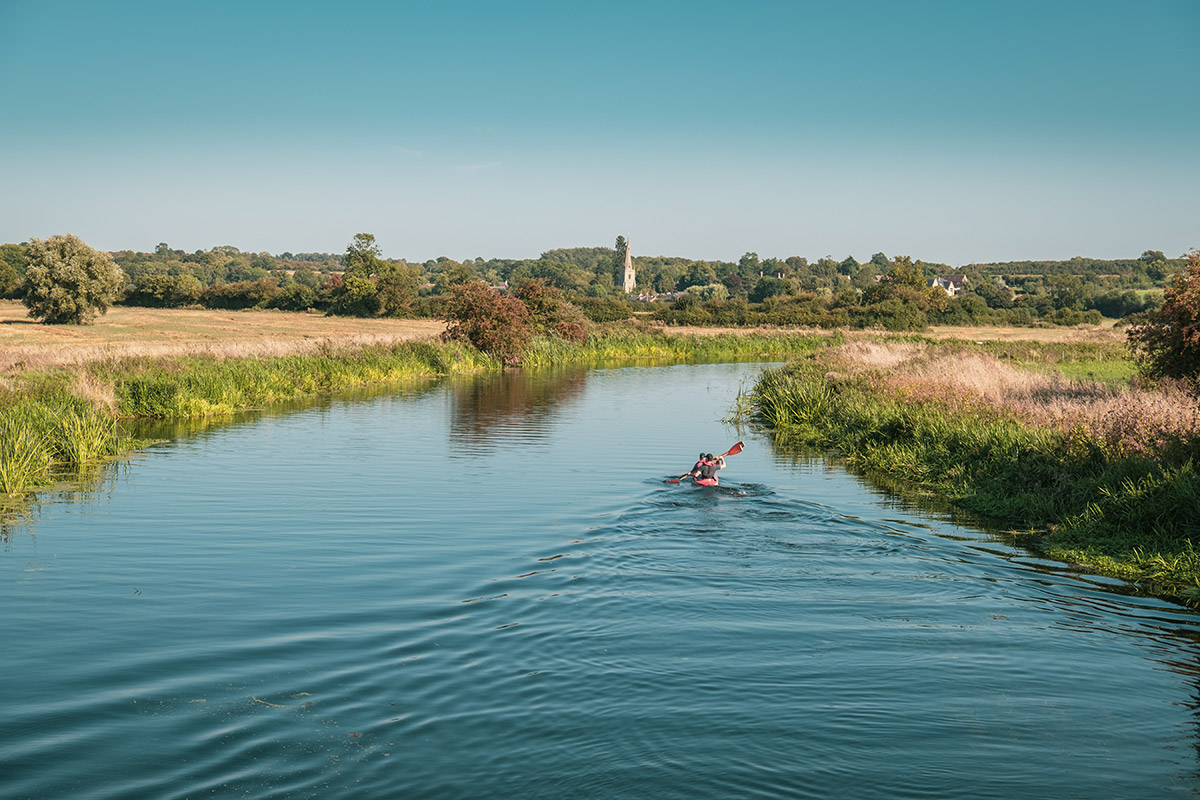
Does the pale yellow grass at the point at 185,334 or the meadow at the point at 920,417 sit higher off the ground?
the pale yellow grass at the point at 185,334

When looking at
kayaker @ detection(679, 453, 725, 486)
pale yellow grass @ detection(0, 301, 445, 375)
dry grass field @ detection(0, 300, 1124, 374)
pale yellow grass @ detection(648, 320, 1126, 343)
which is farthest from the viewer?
pale yellow grass @ detection(648, 320, 1126, 343)

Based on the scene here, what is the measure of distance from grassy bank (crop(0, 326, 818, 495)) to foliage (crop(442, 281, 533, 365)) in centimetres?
97

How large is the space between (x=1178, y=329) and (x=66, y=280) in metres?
64.7

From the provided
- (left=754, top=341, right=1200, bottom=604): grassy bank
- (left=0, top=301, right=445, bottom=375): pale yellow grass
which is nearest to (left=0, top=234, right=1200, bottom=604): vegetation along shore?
(left=754, top=341, right=1200, bottom=604): grassy bank

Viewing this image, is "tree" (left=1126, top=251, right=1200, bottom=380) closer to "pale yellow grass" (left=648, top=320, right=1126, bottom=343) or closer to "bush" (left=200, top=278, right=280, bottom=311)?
"pale yellow grass" (left=648, top=320, right=1126, bottom=343)

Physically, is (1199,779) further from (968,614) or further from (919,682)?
(968,614)

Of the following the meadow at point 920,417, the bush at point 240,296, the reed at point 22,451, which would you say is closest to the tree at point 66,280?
the meadow at point 920,417

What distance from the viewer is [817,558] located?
1325cm

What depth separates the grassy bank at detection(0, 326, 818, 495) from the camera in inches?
815

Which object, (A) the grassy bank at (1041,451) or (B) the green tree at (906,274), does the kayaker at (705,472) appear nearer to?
(A) the grassy bank at (1041,451)

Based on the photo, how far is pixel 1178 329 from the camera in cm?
1952

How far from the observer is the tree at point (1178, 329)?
19062mm

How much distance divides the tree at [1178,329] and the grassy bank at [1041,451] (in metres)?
0.63

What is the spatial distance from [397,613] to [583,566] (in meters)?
2.93
